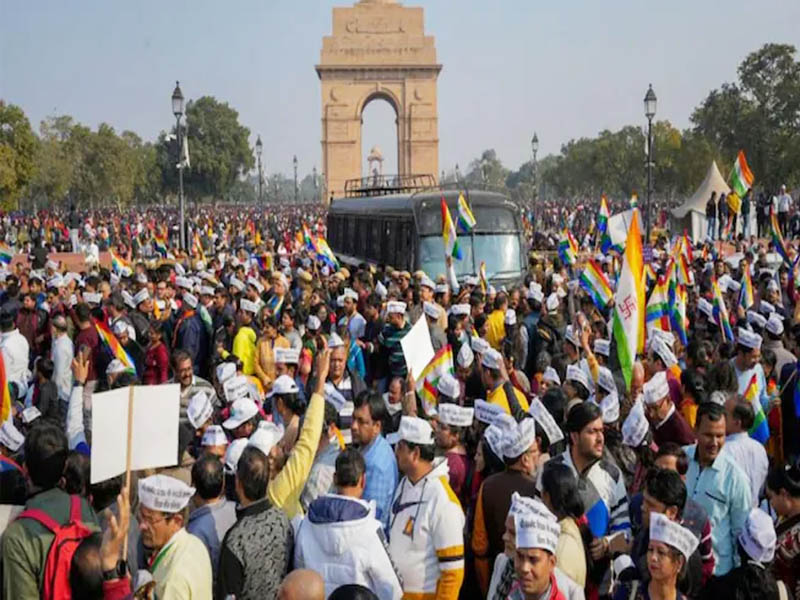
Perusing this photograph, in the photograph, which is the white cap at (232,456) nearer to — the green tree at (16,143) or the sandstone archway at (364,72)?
the green tree at (16,143)

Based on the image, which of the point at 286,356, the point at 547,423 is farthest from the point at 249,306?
the point at 547,423

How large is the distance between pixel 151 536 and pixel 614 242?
531 inches

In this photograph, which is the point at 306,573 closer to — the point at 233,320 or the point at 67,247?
the point at 233,320

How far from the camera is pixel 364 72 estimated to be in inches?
2721

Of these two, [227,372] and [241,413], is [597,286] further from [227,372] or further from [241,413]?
[241,413]

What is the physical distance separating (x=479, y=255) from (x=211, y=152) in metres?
89.7

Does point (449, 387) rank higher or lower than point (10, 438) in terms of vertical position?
higher

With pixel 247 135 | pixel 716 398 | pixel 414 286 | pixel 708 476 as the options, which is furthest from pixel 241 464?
pixel 247 135

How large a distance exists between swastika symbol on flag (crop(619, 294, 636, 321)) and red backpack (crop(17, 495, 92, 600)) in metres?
4.86

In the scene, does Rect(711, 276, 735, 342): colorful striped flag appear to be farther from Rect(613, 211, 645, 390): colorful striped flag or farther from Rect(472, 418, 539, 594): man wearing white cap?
Rect(472, 418, 539, 594): man wearing white cap

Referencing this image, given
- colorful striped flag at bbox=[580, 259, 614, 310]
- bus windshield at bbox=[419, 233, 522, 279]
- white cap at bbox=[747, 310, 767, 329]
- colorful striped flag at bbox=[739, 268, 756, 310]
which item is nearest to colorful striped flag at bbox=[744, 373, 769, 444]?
white cap at bbox=[747, 310, 767, 329]

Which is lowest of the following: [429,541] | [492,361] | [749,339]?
[429,541]

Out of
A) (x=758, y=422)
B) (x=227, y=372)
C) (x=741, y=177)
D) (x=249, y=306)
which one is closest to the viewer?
(x=758, y=422)

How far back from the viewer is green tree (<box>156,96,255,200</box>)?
101125 mm
